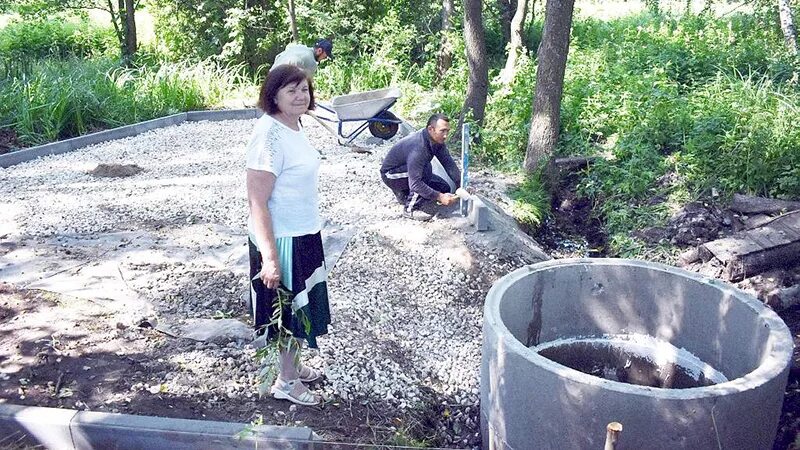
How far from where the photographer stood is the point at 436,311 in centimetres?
470

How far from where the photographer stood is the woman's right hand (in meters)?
2.85

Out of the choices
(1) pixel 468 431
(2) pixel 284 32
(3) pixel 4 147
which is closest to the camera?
(1) pixel 468 431

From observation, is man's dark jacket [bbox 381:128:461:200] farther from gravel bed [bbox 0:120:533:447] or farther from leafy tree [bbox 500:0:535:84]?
leafy tree [bbox 500:0:535:84]

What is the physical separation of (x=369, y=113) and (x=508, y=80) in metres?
2.39

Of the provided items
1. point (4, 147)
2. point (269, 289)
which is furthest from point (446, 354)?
point (4, 147)

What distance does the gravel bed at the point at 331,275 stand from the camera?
3658 millimetres

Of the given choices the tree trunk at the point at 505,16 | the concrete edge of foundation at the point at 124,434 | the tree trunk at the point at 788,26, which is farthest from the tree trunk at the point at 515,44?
the concrete edge of foundation at the point at 124,434

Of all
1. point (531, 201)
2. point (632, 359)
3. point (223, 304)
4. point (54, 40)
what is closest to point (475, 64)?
point (531, 201)

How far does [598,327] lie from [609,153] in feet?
9.82

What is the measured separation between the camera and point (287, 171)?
9.26ft

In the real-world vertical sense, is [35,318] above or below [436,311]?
above

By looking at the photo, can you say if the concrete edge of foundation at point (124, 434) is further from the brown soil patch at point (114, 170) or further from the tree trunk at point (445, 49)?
the tree trunk at point (445, 49)

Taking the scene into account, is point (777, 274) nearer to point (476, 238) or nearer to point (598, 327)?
point (598, 327)

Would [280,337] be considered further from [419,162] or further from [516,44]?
[516,44]
